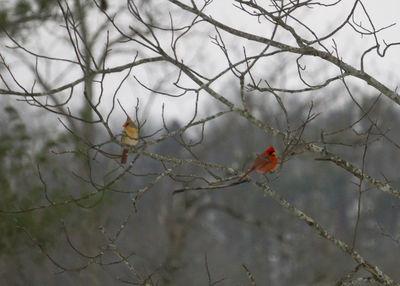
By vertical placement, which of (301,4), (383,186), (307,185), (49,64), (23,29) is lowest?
(383,186)

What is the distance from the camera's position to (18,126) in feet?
32.0

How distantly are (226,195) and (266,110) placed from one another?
30.1 feet

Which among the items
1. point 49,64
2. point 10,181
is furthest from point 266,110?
point 10,181

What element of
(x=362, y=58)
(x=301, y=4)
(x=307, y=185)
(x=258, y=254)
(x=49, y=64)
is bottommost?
(x=362, y=58)

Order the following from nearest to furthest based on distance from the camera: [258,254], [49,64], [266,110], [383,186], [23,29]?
[383,186] → [23,29] → [49,64] → [266,110] → [258,254]

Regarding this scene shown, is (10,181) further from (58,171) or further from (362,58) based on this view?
(362,58)

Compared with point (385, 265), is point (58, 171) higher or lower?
lower

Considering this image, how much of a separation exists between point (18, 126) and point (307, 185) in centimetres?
2007

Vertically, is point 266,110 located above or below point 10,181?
above

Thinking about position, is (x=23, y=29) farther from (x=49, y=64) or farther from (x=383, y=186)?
(x=383, y=186)

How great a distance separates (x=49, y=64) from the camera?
11.9 meters

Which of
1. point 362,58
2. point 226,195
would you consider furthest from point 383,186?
point 226,195

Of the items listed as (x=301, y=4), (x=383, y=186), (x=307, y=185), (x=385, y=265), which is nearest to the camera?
(x=301, y=4)

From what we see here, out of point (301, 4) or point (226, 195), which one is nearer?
point (301, 4)
